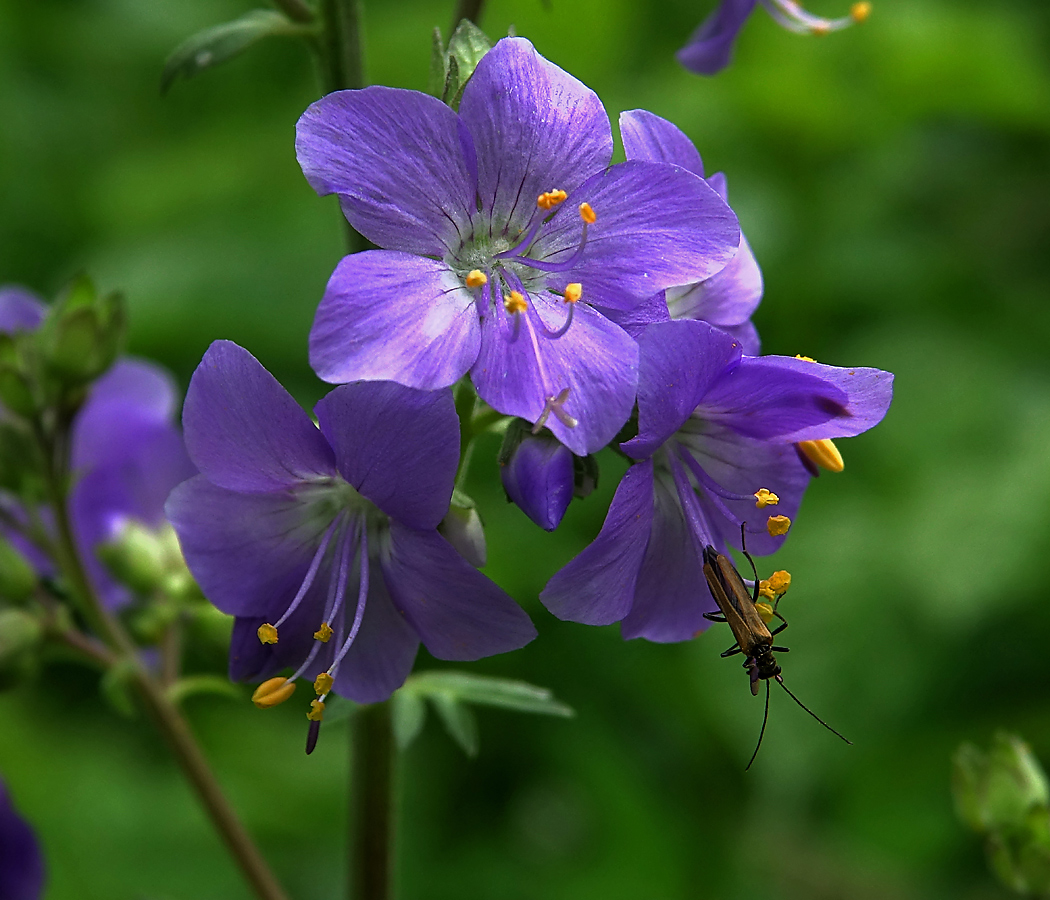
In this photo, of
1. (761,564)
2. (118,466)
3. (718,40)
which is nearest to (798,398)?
(718,40)

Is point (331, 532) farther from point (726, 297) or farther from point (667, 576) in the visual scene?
point (726, 297)

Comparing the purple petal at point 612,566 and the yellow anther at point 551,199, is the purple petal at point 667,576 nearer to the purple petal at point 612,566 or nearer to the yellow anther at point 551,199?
the purple petal at point 612,566

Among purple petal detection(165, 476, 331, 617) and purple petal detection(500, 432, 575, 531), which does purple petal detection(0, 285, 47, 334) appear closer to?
purple petal detection(165, 476, 331, 617)

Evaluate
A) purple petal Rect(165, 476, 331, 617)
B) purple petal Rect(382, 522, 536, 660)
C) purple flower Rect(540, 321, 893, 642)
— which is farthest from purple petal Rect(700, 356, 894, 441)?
purple petal Rect(165, 476, 331, 617)

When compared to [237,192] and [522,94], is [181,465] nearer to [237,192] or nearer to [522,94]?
[522,94]

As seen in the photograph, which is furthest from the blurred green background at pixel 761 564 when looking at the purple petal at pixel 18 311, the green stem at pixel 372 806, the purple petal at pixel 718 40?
the purple petal at pixel 718 40

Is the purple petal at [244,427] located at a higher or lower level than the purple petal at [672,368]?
lower
